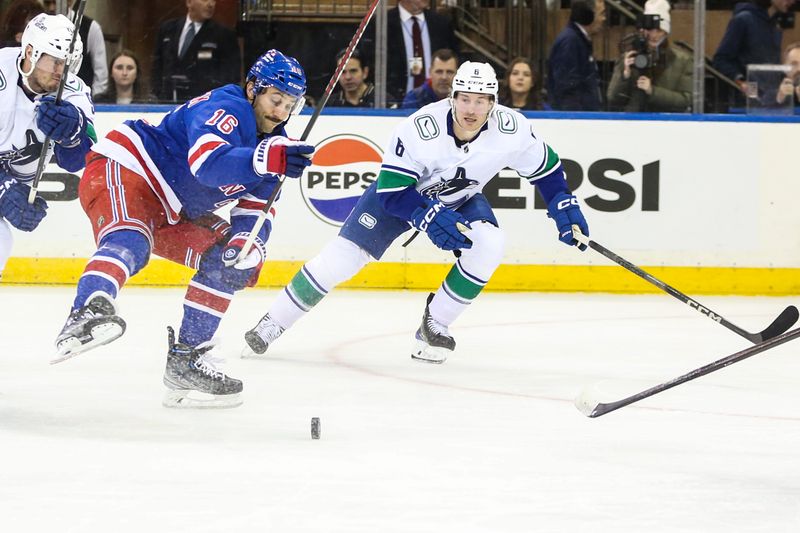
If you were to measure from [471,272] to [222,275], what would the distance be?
1311 mm

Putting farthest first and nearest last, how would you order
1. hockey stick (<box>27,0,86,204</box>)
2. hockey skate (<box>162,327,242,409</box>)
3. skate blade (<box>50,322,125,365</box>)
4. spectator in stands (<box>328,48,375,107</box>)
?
spectator in stands (<box>328,48,375,107</box>) < hockey stick (<box>27,0,86,204</box>) < hockey skate (<box>162,327,242,409</box>) < skate blade (<box>50,322,125,365</box>)

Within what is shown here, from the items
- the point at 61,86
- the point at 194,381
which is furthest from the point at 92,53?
the point at 194,381

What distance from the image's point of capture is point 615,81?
7.07 meters

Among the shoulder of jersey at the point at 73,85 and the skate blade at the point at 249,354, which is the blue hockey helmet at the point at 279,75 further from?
the skate blade at the point at 249,354

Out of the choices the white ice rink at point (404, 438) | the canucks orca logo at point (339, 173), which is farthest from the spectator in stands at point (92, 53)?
the white ice rink at point (404, 438)

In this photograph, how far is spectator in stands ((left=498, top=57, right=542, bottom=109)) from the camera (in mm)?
6984

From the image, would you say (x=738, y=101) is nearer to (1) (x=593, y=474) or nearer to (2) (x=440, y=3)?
(2) (x=440, y=3)

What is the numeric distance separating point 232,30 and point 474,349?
2.39 m

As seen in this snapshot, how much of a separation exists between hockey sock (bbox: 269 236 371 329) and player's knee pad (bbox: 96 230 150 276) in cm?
135

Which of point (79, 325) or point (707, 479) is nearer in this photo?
point (707, 479)

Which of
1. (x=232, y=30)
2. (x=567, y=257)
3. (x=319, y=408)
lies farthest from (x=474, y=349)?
(x=232, y=30)

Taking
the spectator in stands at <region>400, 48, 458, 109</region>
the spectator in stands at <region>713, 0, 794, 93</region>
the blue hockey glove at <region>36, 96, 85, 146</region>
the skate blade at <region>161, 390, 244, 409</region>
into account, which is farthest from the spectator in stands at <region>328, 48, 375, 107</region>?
the skate blade at <region>161, 390, 244, 409</region>

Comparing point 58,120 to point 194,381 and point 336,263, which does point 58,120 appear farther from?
point 336,263

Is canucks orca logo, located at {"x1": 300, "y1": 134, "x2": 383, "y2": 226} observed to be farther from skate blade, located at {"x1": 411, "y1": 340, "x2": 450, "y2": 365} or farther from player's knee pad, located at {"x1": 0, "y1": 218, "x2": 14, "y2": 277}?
player's knee pad, located at {"x1": 0, "y1": 218, "x2": 14, "y2": 277}
